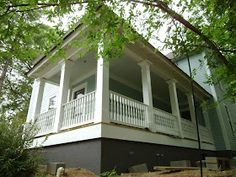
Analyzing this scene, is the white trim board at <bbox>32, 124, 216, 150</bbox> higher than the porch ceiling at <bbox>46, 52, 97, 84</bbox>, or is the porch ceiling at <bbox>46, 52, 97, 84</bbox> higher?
the porch ceiling at <bbox>46, 52, 97, 84</bbox>

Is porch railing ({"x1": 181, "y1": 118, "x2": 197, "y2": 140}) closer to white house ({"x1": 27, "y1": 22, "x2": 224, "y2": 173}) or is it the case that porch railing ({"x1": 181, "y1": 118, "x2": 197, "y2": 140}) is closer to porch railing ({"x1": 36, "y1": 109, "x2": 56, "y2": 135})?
white house ({"x1": 27, "y1": 22, "x2": 224, "y2": 173})

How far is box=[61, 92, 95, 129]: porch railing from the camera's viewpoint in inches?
226

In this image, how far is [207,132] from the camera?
11.4 meters

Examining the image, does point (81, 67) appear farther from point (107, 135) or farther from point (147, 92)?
point (107, 135)

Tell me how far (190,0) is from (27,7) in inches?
146

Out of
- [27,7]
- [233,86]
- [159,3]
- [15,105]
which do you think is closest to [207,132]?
[233,86]

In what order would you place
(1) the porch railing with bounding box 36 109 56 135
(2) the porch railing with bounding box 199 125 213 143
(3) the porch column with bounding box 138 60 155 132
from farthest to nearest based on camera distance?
(2) the porch railing with bounding box 199 125 213 143
(1) the porch railing with bounding box 36 109 56 135
(3) the porch column with bounding box 138 60 155 132

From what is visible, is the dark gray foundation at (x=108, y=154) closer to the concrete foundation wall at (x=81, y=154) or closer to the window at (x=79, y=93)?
the concrete foundation wall at (x=81, y=154)

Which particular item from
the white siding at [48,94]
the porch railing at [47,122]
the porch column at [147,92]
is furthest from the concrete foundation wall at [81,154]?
the white siding at [48,94]

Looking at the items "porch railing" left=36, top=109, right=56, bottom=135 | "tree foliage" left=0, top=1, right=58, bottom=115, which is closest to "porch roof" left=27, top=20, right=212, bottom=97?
"tree foliage" left=0, top=1, right=58, bottom=115

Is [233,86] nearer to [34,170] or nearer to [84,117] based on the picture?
[84,117]

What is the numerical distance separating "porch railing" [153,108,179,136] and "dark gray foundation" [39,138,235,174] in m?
0.70

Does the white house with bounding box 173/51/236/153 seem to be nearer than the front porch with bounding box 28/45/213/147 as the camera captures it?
No

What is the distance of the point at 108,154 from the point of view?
4820 millimetres
